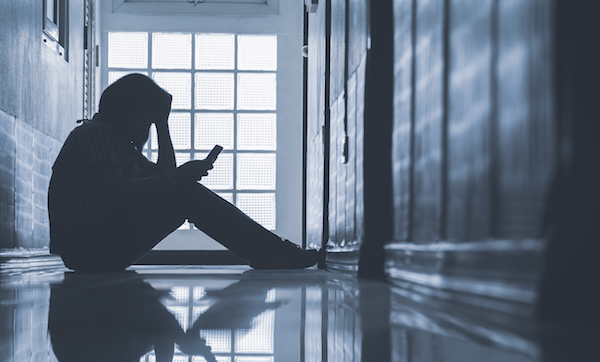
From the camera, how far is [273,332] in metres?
0.58

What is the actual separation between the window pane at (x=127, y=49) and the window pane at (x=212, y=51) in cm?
43

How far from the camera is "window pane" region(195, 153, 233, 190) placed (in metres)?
4.74

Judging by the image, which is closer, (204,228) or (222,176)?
(204,228)

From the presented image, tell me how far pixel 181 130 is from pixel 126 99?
2.66 metres

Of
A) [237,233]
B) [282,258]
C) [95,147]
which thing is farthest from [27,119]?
[282,258]

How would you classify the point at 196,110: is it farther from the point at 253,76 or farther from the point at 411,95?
the point at 411,95

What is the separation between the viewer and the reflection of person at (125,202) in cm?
192

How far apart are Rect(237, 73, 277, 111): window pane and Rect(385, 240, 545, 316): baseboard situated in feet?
11.9

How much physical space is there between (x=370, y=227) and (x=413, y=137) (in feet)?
1.20

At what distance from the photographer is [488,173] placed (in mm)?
798

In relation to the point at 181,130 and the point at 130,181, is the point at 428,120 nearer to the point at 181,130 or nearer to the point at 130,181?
the point at 130,181

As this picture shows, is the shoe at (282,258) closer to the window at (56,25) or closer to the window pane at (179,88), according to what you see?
the window at (56,25)

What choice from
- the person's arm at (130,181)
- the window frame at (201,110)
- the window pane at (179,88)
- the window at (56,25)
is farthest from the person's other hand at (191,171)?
the window pane at (179,88)

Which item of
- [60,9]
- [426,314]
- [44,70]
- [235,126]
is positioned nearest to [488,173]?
[426,314]
